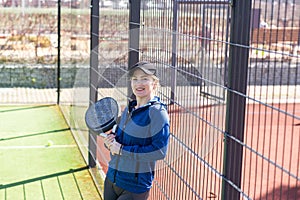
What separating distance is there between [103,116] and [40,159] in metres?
4.16

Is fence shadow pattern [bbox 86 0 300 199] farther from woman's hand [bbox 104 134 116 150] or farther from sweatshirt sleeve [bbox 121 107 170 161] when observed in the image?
woman's hand [bbox 104 134 116 150]

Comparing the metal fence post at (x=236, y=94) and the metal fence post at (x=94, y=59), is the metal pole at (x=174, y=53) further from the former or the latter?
the metal fence post at (x=94, y=59)

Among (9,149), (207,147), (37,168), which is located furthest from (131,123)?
(9,149)

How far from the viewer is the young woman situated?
396 cm

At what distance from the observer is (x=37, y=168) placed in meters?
7.95

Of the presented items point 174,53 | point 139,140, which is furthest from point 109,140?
point 174,53

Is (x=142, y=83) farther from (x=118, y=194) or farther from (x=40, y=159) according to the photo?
(x=40, y=159)

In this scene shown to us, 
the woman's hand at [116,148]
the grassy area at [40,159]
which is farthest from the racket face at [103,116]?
the grassy area at [40,159]

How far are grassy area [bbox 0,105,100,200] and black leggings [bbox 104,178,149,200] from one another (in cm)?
235

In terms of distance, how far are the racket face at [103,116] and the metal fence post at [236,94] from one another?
1.20 meters

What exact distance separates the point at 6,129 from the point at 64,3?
302 cm

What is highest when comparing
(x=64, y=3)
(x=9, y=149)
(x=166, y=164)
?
(x=64, y=3)

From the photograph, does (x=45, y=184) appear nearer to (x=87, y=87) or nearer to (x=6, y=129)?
(x=87, y=87)

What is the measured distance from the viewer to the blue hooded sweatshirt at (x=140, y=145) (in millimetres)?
3949
